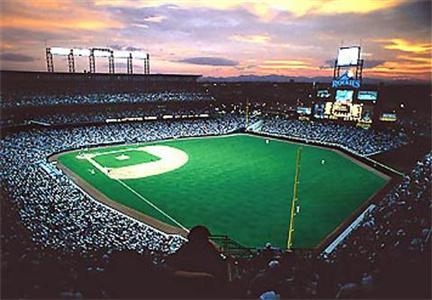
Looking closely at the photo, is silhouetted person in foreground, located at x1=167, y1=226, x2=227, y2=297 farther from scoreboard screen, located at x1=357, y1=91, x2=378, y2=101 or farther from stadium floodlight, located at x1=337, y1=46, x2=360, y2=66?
stadium floodlight, located at x1=337, y1=46, x2=360, y2=66

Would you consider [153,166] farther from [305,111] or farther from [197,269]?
[305,111]

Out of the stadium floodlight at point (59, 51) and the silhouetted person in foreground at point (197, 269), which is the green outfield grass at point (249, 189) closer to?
the silhouetted person in foreground at point (197, 269)

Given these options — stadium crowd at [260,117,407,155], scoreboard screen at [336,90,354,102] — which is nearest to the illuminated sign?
scoreboard screen at [336,90,354,102]

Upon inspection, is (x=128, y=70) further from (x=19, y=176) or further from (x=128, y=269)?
(x=128, y=269)

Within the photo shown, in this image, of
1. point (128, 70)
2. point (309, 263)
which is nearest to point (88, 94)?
point (128, 70)

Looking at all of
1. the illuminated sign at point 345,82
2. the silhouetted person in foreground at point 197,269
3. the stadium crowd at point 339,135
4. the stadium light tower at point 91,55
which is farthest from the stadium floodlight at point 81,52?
the silhouetted person in foreground at point 197,269
